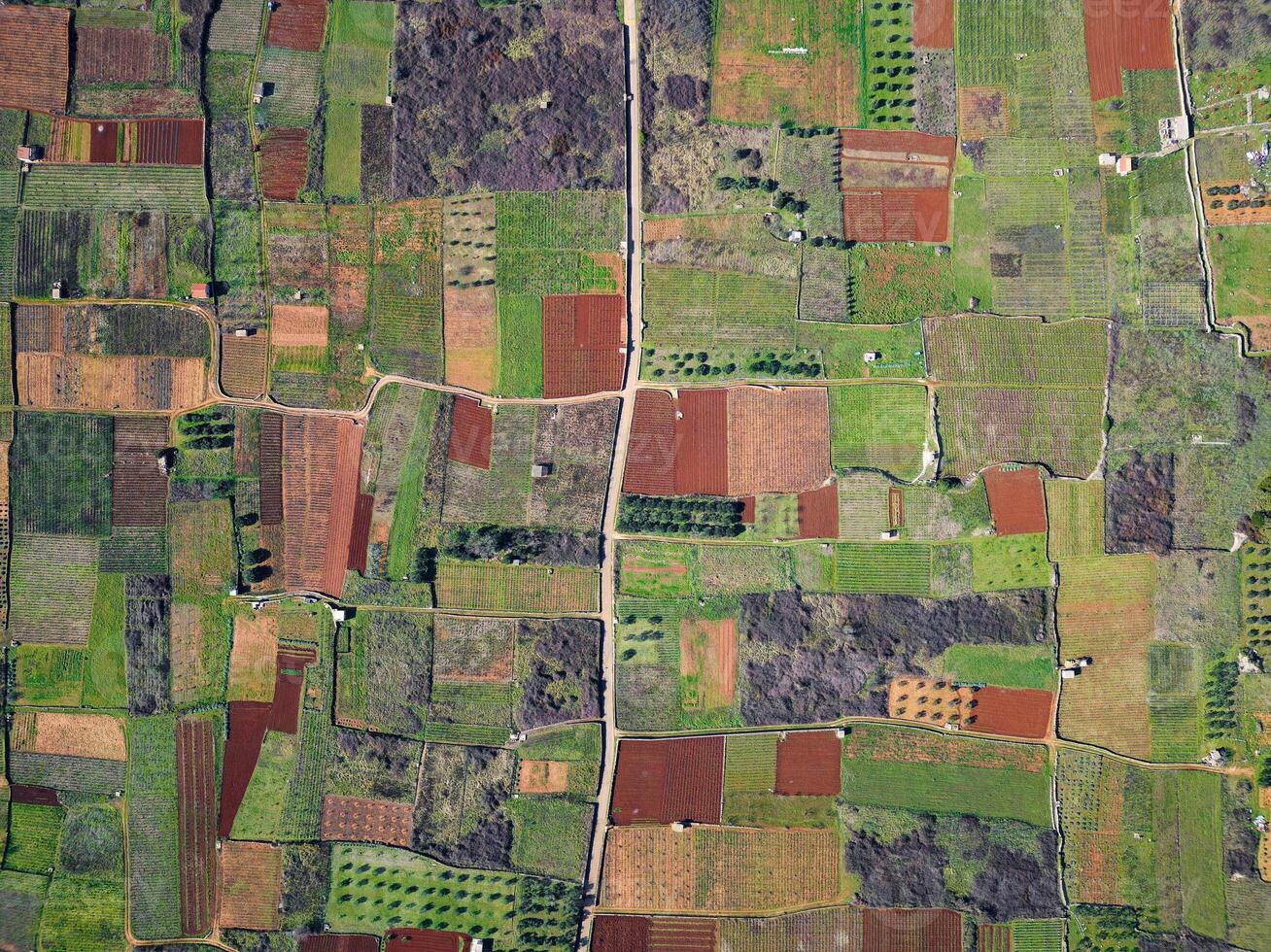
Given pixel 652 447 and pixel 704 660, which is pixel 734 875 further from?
pixel 652 447

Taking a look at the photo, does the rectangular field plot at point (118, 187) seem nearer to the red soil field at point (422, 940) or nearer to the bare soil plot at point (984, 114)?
the red soil field at point (422, 940)

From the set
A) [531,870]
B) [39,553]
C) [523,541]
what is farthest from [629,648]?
[39,553]

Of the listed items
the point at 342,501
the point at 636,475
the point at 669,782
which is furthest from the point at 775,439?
the point at 342,501

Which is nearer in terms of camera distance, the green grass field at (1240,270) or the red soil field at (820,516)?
the green grass field at (1240,270)

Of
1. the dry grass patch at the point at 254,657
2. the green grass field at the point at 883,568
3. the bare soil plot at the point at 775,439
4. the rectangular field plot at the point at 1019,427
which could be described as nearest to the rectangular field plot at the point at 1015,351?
the rectangular field plot at the point at 1019,427

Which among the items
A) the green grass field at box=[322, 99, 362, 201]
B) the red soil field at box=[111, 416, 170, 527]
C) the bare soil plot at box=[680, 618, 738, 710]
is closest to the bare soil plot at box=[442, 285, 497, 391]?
the green grass field at box=[322, 99, 362, 201]

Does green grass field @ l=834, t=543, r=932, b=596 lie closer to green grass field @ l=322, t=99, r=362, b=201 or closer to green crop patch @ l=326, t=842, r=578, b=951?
green crop patch @ l=326, t=842, r=578, b=951

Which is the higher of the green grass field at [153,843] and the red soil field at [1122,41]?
the red soil field at [1122,41]
